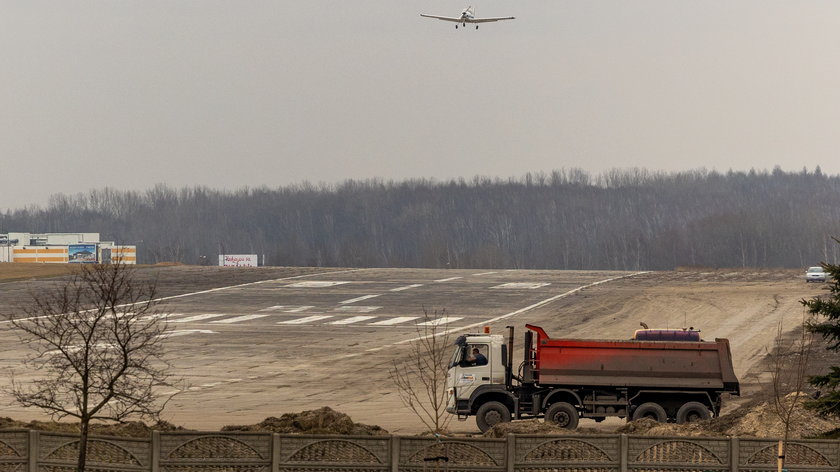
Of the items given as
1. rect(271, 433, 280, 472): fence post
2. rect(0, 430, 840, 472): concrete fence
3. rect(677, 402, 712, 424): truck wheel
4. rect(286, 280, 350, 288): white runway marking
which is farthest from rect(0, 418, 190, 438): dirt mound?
rect(286, 280, 350, 288): white runway marking

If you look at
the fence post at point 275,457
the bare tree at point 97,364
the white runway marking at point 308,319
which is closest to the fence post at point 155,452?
the bare tree at point 97,364

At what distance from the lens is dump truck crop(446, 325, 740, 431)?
120 ft

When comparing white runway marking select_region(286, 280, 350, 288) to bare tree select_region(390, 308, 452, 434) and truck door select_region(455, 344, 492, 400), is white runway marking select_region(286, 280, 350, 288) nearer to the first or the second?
bare tree select_region(390, 308, 452, 434)

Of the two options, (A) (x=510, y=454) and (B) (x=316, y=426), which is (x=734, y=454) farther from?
(B) (x=316, y=426)

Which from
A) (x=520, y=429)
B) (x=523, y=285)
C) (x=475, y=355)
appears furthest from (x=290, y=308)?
(x=520, y=429)

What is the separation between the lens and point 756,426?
31.5m

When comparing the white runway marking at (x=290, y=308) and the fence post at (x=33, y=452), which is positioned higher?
the fence post at (x=33, y=452)

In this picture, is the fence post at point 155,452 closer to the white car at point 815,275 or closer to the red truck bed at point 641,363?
the red truck bed at point 641,363

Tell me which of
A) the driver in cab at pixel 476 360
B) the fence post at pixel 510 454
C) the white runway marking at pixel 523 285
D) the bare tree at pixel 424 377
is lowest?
the bare tree at pixel 424 377

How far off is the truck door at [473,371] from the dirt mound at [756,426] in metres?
5.41

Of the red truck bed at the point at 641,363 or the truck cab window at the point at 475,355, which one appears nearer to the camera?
the red truck bed at the point at 641,363

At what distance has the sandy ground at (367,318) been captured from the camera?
47.9 m

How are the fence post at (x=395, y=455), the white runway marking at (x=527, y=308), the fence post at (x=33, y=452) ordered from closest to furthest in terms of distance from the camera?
the fence post at (x=33, y=452) → the fence post at (x=395, y=455) → the white runway marking at (x=527, y=308)

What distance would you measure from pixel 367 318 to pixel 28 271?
5339 centimetres
